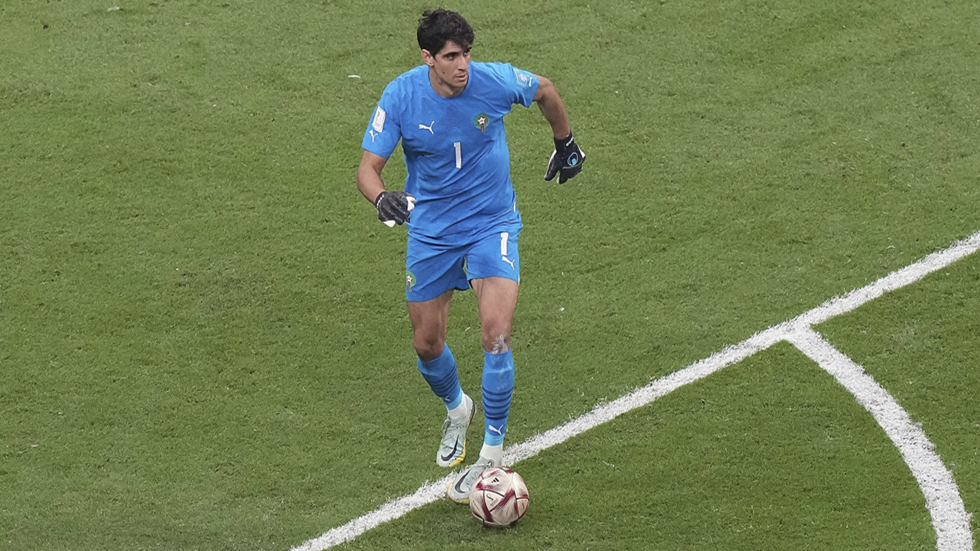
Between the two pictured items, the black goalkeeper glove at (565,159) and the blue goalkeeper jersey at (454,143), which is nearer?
the blue goalkeeper jersey at (454,143)

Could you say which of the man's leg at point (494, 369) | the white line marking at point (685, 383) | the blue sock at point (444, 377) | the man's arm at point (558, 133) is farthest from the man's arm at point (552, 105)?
the white line marking at point (685, 383)

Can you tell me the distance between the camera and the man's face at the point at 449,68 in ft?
18.4

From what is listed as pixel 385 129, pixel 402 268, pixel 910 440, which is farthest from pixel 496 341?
pixel 910 440

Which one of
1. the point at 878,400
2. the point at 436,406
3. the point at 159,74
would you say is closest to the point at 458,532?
the point at 436,406

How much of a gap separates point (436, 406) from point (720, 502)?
5.63 feet

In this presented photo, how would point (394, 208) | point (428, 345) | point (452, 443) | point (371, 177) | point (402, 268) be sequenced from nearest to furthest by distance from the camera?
point (394, 208) < point (371, 177) < point (428, 345) < point (452, 443) < point (402, 268)

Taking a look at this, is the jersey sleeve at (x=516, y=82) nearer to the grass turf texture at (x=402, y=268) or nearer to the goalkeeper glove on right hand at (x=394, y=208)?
the goalkeeper glove on right hand at (x=394, y=208)

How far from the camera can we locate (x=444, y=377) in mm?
6234

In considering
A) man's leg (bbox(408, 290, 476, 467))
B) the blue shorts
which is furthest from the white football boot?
the blue shorts

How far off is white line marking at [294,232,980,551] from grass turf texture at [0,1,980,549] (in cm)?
8

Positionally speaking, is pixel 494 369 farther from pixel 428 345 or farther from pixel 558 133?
pixel 558 133

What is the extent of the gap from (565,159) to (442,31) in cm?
117

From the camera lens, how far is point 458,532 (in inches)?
230

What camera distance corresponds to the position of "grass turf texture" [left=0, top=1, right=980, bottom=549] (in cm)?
608
